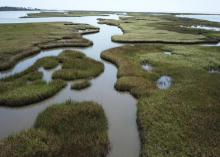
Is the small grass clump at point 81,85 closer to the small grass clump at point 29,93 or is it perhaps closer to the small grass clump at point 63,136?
the small grass clump at point 29,93

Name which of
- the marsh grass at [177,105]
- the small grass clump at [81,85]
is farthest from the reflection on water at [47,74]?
the marsh grass at [177,105]

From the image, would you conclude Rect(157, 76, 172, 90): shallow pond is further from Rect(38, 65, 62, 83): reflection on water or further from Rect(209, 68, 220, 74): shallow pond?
Rect(38, 65, 62, 83): reflection on water

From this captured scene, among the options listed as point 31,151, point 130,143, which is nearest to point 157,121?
point 130,143

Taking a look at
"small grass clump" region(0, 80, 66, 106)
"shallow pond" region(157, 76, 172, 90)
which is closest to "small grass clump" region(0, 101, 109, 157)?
"small grass clump" region(0, 80, 66, 106)

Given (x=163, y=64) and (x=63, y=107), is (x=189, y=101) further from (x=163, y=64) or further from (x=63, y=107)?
(x=163, y=64)

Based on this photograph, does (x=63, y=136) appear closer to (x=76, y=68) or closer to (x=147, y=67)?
(x=76, y=68)

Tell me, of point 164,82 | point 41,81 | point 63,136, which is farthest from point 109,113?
point 164,82
